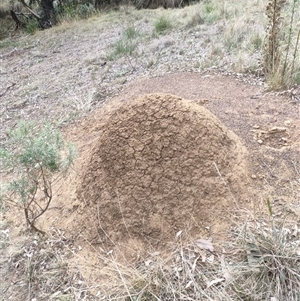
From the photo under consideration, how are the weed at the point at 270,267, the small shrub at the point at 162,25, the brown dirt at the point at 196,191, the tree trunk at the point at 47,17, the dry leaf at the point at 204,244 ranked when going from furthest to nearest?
the tree trunk at the point at 47,17 < the small shrub at the point at 162,25 < the brown dirt at the point at 196,191 < the dry leaf at the point at 204,244 < the weed at the point at 270,267

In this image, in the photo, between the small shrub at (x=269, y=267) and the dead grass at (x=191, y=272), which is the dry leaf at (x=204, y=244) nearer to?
the dead grass at (x=191, y=272)

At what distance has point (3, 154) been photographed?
210cm

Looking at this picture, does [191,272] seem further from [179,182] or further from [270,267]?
[179,182]

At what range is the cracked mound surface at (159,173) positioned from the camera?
2293 mm

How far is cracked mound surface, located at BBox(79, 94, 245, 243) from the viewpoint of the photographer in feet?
7.52

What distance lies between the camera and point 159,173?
7.84ft

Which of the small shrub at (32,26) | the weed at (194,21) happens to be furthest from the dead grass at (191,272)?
the small shrub at (32,26)

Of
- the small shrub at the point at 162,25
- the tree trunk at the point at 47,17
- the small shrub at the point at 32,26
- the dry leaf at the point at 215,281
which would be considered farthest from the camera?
the tree trunk at the point at 47,17

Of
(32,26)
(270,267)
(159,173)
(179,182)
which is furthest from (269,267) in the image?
(32,26)

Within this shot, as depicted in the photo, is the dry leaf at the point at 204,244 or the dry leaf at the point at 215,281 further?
the dry leaf at the point at 204,244

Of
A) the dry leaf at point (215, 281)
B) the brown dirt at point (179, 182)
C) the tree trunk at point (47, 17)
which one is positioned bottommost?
the tree trunk at point (47, 17)

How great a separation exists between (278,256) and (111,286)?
88cm

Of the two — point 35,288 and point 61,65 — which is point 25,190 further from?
point 61,65

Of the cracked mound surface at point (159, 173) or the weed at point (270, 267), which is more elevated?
the cracked mound surface at point (159, 173)
